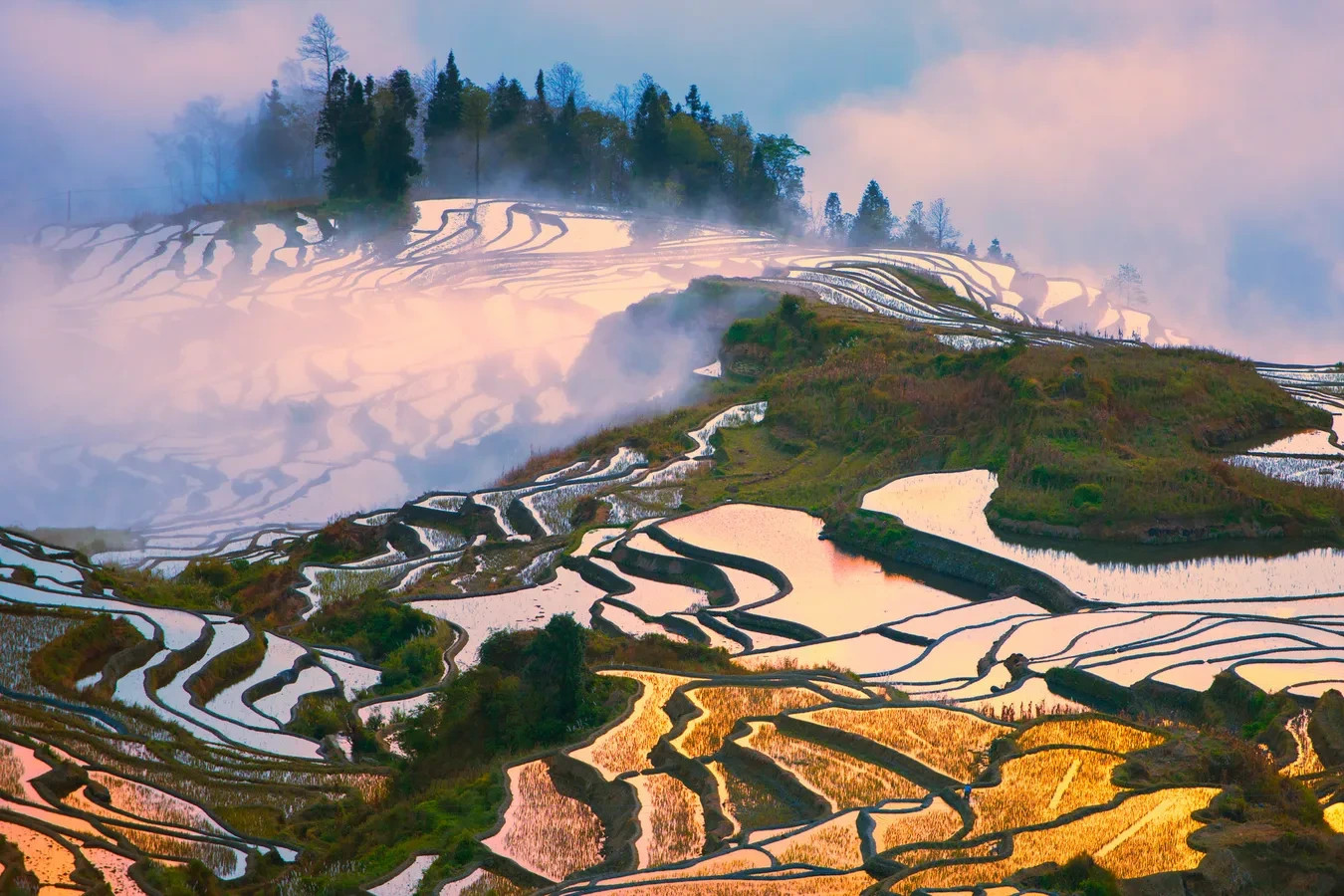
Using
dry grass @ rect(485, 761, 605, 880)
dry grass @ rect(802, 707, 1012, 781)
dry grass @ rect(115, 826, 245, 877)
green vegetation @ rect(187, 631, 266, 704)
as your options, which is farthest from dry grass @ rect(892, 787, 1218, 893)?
green vegetation @ rect(187, 631, 266, 704)

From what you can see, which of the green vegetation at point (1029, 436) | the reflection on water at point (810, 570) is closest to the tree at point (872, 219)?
the green vegetation at point (1029, 436)

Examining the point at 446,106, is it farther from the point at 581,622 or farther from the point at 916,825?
the point at 916,825

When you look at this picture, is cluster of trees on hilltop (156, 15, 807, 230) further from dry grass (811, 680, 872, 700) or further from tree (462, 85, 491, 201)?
dry grass (811, 680, 872, 700)

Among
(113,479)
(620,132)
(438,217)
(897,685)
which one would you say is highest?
(620,132)

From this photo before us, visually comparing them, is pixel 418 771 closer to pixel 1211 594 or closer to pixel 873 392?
pixel 1211 594

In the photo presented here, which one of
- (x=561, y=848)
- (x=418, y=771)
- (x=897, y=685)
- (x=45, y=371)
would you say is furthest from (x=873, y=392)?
(x=45, y=371)

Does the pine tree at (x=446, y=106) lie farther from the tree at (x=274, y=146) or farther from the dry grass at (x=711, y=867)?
the dry grass at (x=711, y=867)

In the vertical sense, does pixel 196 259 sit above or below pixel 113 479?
above
